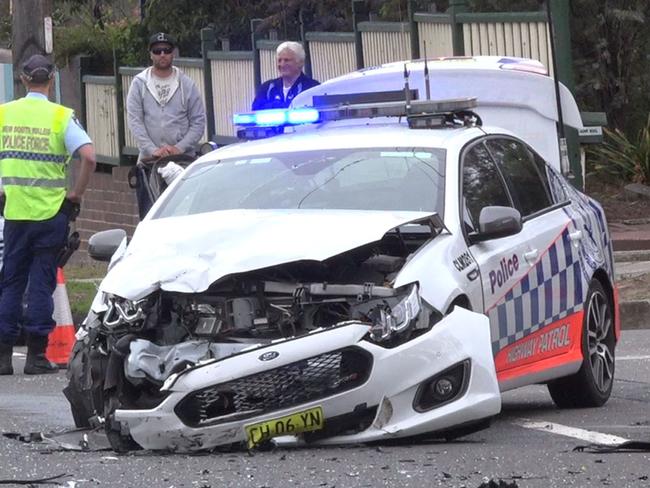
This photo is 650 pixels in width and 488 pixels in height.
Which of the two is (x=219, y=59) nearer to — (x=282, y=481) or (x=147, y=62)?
(x=147, y=62)

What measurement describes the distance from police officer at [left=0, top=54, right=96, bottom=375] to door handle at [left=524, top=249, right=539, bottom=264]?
3.48 meters

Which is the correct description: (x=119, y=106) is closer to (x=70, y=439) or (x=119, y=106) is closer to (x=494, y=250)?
(x=494, y=250)

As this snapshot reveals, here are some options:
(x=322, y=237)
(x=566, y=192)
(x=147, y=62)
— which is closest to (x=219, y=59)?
(x=147, y=62)

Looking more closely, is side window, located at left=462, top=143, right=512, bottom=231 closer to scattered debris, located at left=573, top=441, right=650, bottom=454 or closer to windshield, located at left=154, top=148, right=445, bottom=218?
windshield, located at left=154, top=148, right=445, bottom=218

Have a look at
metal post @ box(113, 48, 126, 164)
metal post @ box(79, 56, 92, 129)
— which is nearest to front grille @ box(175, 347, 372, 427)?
metal post @ box(113, 48, 126, 164)

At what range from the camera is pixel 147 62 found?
78.1 ft

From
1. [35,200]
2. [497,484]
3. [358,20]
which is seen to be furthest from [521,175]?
[358,20]

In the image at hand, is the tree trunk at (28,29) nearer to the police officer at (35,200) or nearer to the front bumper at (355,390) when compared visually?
the police officer at (35,200)

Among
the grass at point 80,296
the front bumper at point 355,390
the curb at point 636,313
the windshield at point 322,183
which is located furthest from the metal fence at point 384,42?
the front bumper at point 355,390

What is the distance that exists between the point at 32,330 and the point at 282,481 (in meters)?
4.94

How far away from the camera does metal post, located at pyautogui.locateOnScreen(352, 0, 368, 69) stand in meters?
18.7

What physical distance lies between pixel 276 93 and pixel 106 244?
5.16 metres

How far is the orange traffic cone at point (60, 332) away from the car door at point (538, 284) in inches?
147

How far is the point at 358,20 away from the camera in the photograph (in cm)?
1906
